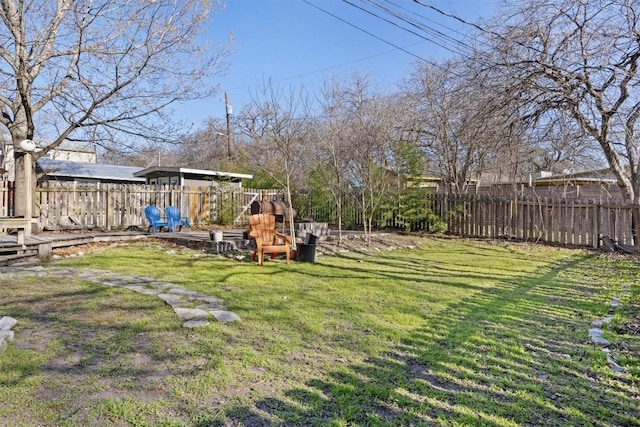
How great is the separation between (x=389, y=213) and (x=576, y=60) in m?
6.39

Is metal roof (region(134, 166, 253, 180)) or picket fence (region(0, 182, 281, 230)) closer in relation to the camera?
picket fence (region(0, 182, 281, 230))

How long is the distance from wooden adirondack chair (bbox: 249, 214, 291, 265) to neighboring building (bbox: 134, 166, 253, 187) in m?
8.31

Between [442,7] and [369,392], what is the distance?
8.52 meters

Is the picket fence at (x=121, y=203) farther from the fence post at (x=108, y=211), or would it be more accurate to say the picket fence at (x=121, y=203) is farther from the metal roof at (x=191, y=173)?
the metal roof at (x=191, y=173)

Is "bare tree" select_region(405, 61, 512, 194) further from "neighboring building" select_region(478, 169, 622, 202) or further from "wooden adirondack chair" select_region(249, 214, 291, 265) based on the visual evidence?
"wooden adirondack chair" select_region(249, 214, 291, 265)

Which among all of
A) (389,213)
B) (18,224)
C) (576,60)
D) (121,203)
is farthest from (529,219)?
(121,203)

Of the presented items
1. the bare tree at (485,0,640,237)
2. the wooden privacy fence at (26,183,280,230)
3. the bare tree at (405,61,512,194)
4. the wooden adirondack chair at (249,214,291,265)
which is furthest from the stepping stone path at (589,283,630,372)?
the wooden privacy fence at (26,183,280,230)

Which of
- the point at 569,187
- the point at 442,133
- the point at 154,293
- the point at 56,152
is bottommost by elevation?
the point at 154,293

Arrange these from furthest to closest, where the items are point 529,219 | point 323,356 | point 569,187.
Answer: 1. point 569,187
2. point 529,219
3. point 323,356

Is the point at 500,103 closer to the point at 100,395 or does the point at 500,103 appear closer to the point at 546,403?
the point at 546,403

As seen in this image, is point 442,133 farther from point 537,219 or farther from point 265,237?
point 265,237

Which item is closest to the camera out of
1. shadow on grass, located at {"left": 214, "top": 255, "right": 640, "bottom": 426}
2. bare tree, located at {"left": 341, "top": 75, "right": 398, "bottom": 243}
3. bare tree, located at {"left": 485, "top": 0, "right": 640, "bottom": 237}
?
shadow on grass, located at {"left": 214, "top": 255, "right": 640, "bottom": 426}

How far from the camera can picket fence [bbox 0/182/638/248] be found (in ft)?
31.4

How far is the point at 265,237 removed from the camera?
7.37 meters
